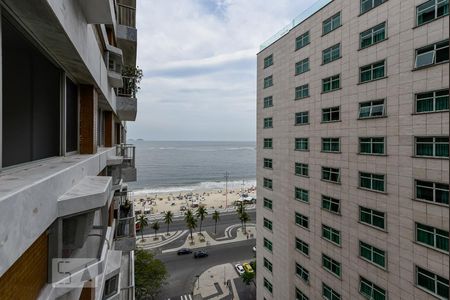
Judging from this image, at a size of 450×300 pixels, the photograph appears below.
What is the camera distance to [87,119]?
736 centimetres

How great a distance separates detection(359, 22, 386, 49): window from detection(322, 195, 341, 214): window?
10826 millimetres


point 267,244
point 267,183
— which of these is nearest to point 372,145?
point 267,183

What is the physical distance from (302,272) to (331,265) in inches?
151

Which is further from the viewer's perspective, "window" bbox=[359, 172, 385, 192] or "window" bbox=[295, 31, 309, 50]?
"window" bbox=[295, 31, 309, 50]

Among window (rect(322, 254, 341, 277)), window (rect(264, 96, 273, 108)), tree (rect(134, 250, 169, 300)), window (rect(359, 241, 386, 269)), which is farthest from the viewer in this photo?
tree (rect(134, 250, 169, 300))

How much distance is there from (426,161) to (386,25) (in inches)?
328

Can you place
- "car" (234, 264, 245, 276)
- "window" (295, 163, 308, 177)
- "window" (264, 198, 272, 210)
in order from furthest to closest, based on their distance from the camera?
1. "car" (234, 264, 245, 276)
2. "window" (264, 198, 272, 210)
3. "window" (295, 163, 308, 177)

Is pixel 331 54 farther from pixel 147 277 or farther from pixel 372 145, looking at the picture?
pixel 147 277

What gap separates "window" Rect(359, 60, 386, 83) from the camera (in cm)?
1551

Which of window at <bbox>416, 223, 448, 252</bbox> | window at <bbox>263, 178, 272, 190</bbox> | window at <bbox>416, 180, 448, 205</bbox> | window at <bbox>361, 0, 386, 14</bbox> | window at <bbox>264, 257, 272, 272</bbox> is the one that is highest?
window at <bbox>361, 0, 386, 14</bbox>

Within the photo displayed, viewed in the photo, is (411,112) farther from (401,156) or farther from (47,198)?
(47,198)

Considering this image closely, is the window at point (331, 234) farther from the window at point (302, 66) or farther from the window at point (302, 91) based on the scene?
the window at point (302, 66)

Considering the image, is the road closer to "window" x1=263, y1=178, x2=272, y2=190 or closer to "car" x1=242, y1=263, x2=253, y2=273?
"car" x1=242, y1=263, x2=253, y2=273

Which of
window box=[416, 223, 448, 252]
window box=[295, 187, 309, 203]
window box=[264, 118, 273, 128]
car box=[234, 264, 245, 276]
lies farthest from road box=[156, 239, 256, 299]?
window box=[416, 223, 448, 252]
